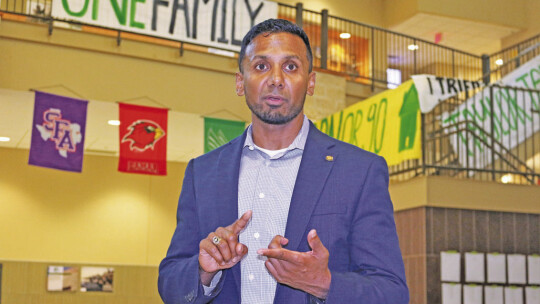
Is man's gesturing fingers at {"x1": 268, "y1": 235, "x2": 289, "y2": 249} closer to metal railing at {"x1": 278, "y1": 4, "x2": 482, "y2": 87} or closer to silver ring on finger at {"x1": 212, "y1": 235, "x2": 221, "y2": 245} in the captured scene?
silver ring on finger at {"x1": 212, "y1": 235, "x2": 221, "y2": 245}

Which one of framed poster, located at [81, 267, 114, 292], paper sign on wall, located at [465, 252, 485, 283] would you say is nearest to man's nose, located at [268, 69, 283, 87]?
paper sign on wall, located at [465, 252, 485, 283]

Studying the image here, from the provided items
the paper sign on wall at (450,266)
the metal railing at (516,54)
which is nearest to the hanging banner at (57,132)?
the paper sign on wall at (450,266)

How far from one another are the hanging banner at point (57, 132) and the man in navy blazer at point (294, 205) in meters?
9.36

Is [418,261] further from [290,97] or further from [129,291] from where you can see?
[290,97]

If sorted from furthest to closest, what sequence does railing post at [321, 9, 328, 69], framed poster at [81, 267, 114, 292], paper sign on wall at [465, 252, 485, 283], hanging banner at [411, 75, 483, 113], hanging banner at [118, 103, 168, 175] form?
framed poster at [81, 267, 114, 292]
railing post at [321, 9, 328, 69]
hanging banner at [118, 103, 168, 175]
hanging banner at [411, 75, 483, 113]
paper sign on wall at [465, 252, 485, 283]

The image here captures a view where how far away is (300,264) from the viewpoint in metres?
1.62

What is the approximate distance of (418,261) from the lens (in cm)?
990

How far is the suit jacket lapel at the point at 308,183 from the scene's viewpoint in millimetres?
1917

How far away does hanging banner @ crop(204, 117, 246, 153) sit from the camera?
11961 mm

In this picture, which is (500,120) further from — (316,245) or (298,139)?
(316,245)

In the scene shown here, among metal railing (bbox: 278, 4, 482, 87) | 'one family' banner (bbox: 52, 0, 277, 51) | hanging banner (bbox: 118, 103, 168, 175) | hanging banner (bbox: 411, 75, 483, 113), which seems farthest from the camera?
metal railing (bbox: 278, 4, 482, 87)

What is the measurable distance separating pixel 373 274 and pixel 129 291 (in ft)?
44.4

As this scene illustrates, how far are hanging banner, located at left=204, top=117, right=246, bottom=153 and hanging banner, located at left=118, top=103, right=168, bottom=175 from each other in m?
0.74

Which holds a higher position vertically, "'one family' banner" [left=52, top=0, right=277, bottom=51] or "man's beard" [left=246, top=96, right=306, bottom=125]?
"'one family' banner" [left=52, top=0, right=277, bottom=51]
